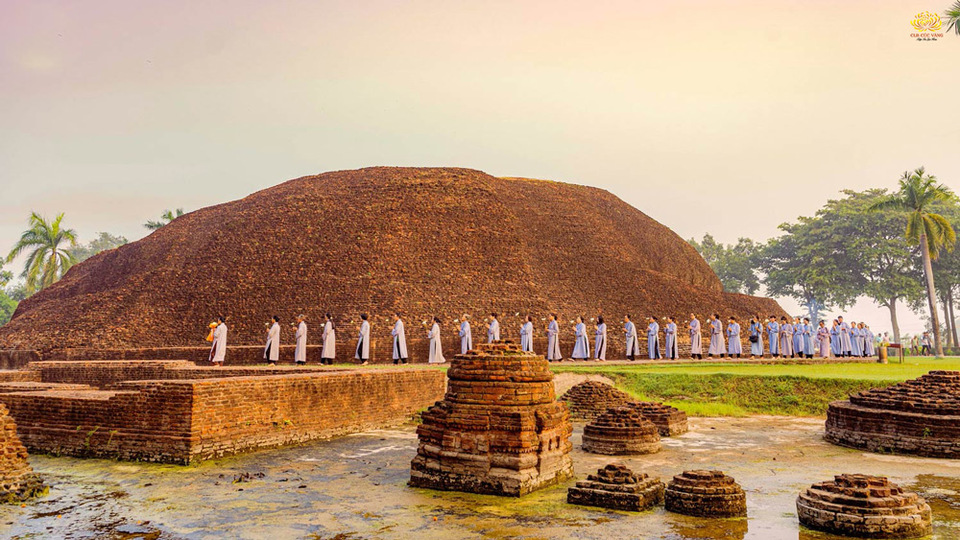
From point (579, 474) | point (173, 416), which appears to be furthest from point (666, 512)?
point (173, 416)

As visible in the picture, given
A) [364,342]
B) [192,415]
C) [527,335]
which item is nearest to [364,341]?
[364,342]

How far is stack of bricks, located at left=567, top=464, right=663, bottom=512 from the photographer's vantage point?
5.26m

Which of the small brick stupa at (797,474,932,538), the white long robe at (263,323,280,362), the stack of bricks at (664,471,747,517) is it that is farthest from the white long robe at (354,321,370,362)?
the small brick stupa at (797,474,932,538)

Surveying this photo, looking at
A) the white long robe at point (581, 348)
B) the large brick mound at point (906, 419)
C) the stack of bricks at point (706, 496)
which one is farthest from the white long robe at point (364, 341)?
the stack of bricks at point (706, 496)

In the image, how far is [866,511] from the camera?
461 centimetres

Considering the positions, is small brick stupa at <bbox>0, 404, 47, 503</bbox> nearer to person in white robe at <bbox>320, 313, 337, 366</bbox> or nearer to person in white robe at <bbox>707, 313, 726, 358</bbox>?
person in white robe at <bbox>320, 313, 337, 366</bbox>

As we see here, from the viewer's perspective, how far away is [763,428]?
10398mm

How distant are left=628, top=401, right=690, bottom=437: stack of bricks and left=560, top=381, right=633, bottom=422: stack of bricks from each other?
1.66m

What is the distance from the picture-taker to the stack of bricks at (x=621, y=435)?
809 centimetres

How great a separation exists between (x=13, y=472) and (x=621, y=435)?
6143 millimetres

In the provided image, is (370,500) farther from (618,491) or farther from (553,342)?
(553,342)

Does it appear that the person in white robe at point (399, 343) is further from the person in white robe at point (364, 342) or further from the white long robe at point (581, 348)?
the white long robe at point (581, 348)

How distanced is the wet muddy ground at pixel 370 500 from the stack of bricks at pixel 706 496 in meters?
0.11

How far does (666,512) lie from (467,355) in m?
2.28
